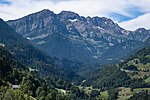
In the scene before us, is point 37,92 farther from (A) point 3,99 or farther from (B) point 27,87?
(A) point 3,99

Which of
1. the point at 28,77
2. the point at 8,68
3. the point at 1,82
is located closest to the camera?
Answer: the point at 1,82

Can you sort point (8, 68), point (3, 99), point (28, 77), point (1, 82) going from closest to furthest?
point (3, 99), point (1, 82), point (28, 77), point (8, 68)

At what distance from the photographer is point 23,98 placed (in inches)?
5027

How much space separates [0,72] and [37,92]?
25.8m

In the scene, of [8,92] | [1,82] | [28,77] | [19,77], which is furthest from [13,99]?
[19,77]

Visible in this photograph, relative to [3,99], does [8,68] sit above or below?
above

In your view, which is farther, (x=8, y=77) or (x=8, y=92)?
(x=8, y=77)

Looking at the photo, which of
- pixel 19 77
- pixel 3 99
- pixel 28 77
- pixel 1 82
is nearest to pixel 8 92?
pixel 3 99

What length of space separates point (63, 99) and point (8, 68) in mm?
36257

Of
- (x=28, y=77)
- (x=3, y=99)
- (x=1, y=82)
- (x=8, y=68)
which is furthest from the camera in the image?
(x=8, y=68)

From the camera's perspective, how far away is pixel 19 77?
628ft

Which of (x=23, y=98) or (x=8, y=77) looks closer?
(x=23, y=98)

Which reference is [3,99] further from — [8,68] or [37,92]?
[8,68]

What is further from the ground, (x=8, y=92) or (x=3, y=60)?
(x=3, y=60)
